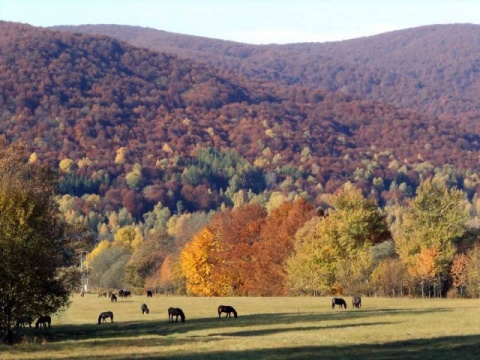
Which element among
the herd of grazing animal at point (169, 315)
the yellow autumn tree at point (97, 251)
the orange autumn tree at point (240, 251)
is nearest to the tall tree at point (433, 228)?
the orange autumn tree at point (240, 251)

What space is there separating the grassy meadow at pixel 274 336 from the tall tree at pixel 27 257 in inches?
80.3

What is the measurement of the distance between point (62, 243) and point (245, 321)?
12.4m

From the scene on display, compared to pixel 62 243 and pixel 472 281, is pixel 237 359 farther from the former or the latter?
pixel 472 281

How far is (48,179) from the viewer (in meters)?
58.3

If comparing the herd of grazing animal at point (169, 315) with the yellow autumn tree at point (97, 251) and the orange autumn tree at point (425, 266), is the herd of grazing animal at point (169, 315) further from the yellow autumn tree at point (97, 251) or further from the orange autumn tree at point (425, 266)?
the yellow autumn tree at point (97, 251)

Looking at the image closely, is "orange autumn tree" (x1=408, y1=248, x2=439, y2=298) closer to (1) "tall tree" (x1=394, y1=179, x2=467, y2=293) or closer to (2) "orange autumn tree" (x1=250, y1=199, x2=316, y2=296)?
(1) "tall tree" (x1=394, y1=179, x2=467, y2=293)

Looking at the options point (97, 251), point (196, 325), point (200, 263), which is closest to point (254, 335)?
point (196, 325)

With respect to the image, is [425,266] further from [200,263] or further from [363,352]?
[363,352]

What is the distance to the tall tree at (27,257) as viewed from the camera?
4938 cm

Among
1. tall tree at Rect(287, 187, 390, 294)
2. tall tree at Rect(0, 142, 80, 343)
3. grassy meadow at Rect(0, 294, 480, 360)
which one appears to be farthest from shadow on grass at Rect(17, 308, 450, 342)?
tall tree at Rect(287, 187, 390, 294)

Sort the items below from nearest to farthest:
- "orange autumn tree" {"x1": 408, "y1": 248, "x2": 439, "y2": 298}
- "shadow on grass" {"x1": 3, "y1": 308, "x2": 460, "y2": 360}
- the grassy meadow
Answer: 1. "shadow on grass" {"x1": 3, "y1": 308, "x2": 460, "y2": 360}
2. the grassy meadow
3. "orange autumn tree" {"x1": 408, "y1": 248, "x2": 439, "y2": 298}

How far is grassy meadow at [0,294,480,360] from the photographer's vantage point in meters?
38.7

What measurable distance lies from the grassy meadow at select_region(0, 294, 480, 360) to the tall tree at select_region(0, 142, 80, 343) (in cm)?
204

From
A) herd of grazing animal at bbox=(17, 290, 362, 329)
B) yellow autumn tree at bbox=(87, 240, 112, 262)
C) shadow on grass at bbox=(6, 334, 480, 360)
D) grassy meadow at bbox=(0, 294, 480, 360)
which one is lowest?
shadow on grass at bbox=(6, 334, 480, 360)
